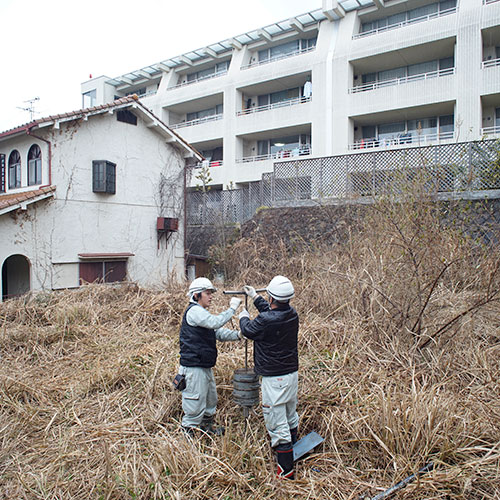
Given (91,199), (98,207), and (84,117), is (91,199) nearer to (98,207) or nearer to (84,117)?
(98,207)

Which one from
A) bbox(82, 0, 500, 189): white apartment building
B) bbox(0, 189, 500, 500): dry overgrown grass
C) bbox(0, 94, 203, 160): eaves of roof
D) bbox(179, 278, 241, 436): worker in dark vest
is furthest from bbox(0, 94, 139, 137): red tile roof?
bbox(82, 0, 500, 189): white apartment building

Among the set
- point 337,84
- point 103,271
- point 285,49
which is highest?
point 285,49

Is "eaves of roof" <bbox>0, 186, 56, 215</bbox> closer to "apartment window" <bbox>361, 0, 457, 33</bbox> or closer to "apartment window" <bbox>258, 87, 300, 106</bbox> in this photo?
"apartment window" <bbox>258, 87, 300, 106</bbox>

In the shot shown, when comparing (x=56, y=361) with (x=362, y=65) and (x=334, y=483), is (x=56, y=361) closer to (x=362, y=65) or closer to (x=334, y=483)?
(x=334, y=483)

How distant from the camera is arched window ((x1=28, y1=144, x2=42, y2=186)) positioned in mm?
11291

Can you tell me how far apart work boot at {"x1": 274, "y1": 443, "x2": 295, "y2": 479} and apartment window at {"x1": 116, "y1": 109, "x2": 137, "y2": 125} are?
11389 mm

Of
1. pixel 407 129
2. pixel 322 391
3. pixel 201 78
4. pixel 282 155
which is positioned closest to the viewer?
pixel 322 391

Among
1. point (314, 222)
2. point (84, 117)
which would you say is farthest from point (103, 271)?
point (314, 222)

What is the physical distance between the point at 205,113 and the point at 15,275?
16.1 metres

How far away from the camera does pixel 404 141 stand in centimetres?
1809

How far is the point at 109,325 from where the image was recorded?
7469 millimetres

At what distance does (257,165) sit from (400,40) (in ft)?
28.1

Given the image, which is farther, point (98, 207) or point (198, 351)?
point (98, 207)

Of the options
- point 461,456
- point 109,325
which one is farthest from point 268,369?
point 109,325
